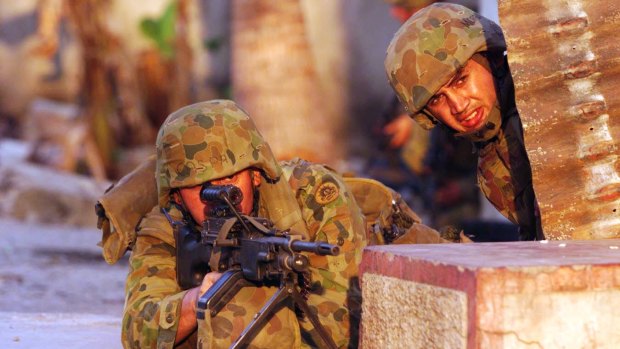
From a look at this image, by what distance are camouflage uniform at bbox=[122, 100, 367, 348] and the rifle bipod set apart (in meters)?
0.14

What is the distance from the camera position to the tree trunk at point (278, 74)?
348 inches

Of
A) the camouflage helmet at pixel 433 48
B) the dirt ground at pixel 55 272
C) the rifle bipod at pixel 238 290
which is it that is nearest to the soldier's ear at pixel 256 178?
the rifle bipod at pixel 238 290

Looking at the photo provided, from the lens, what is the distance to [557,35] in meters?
3.47

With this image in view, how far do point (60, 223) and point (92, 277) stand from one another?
337 centimetres

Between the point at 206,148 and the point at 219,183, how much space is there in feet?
0.41

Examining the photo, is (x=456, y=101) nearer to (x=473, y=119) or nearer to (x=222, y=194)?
(x=473, y=119)

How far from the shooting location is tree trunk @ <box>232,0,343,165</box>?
8.84m

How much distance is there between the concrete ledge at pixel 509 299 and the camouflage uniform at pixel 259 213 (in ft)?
2.71

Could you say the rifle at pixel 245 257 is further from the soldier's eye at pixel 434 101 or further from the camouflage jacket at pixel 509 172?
the camouflage jacket at pixel 509 172

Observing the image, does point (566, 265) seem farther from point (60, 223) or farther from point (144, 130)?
point (144, 130)

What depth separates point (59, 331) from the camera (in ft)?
14.7

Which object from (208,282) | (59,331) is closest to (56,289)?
(59,331)

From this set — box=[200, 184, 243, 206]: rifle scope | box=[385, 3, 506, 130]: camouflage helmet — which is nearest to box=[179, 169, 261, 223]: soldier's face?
box=[200, 184, 243, 206]: rifle scope

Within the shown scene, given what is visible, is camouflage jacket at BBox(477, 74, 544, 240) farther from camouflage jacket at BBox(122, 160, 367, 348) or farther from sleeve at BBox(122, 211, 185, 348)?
sleeve at BBox(122, 211, 185, 348)
